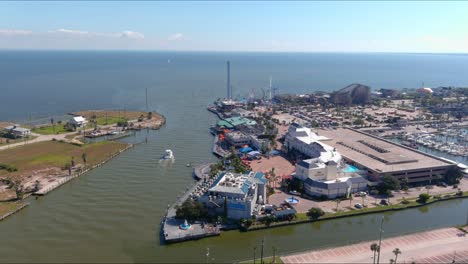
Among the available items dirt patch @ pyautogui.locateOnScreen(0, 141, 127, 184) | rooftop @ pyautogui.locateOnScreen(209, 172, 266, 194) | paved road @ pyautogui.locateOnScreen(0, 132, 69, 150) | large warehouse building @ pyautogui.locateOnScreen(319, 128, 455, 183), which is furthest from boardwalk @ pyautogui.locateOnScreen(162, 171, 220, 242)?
paved road @ pyautogui.locateOnScreen(0, 132, 69, 150)

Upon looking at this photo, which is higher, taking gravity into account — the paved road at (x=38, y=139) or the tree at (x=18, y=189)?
the paved road at (x=38, y=139)

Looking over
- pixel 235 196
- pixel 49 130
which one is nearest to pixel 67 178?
pixel 235 196

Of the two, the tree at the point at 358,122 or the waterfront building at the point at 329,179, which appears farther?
the tree at the point at 358,122

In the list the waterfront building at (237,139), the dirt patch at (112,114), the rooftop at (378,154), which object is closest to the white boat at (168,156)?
the waterfront building at (237,139)

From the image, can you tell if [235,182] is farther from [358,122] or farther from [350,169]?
[358,122]

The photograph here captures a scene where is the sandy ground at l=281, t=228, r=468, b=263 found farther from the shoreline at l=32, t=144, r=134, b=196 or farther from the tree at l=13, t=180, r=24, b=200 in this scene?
the tree at l=13, t=180, r=24, b=200

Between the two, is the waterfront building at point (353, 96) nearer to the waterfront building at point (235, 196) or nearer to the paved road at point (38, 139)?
the paved road at point (38, 139)
